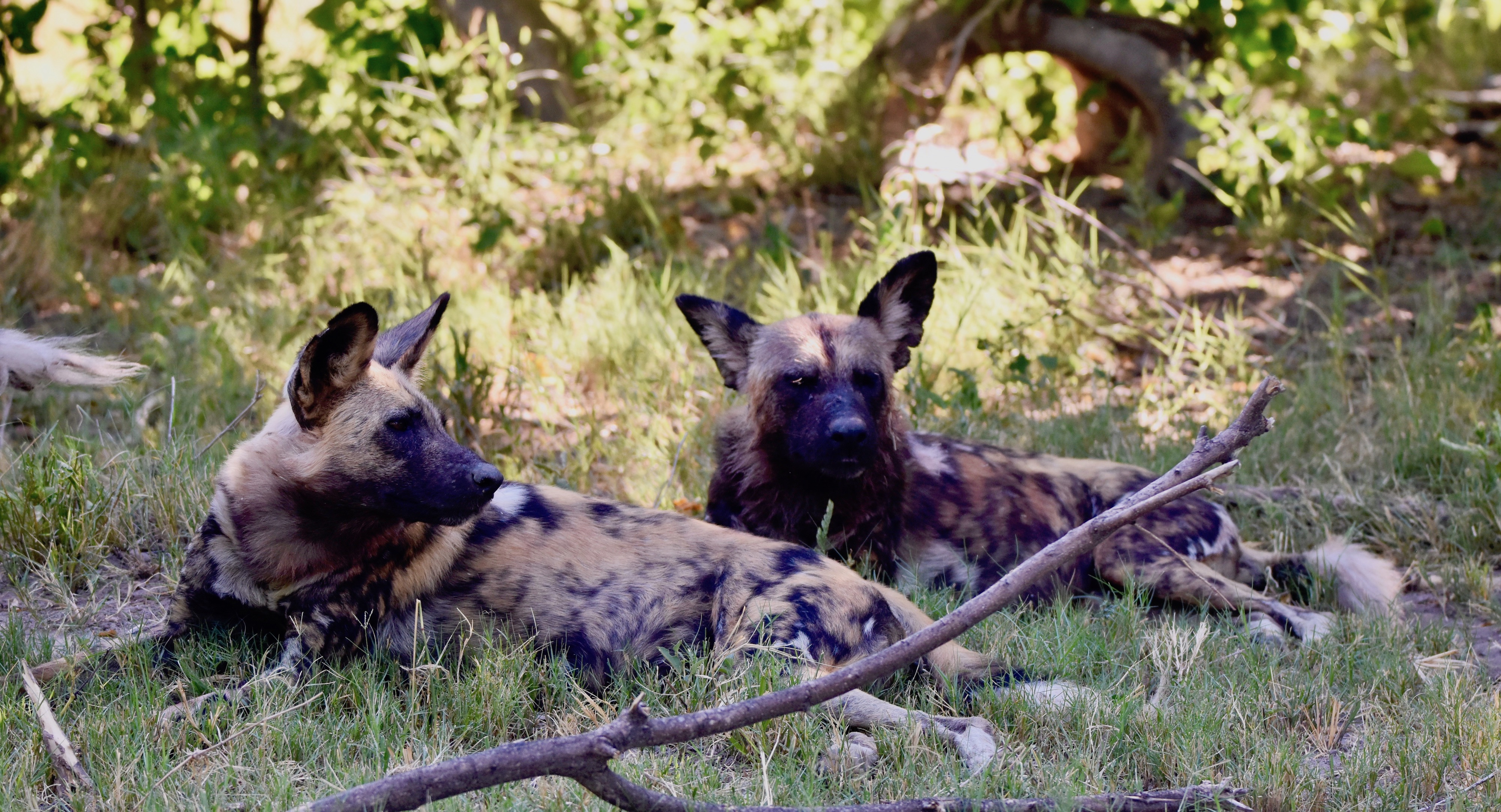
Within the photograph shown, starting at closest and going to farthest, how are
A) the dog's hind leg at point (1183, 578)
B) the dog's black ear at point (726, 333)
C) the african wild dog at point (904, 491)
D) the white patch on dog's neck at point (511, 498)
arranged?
the white patch on dog's neck at point (511, 498) < the dog's hind leg at point (1183, 578) < the african wild dog at point (904, 491) < the dog's black ear at point (726, 333)

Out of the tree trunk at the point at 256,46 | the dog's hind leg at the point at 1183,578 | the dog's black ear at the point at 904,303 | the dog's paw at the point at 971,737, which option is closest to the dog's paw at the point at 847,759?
the dog's paw at the point at 971,737

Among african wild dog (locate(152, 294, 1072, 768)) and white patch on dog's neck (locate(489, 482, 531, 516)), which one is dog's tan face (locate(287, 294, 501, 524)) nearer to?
african wild dog (locate(152, 294, 1072, 768))

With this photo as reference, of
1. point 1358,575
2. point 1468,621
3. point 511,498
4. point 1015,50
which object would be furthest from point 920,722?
point 1015,50

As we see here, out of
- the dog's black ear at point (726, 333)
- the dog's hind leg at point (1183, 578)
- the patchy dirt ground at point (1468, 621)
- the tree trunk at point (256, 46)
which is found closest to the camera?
the patchy dirt ground at point (1468, 621)

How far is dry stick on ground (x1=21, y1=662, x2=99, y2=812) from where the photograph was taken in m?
2.45

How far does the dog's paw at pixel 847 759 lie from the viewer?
102 inches

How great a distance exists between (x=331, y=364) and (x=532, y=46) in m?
5.02

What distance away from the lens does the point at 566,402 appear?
5.27 meters

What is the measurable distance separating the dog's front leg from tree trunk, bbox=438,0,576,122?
16.6 feet

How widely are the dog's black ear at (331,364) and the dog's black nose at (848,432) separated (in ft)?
4.38

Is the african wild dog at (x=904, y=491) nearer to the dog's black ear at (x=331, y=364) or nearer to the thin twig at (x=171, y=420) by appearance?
the dog's black ear at (x=331, y=364)

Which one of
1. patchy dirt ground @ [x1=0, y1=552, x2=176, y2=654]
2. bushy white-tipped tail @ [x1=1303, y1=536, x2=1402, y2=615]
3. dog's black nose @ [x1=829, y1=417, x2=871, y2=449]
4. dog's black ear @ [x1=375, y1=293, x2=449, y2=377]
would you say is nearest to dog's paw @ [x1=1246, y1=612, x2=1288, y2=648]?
bushy white-tipped tail @ [x1=1303, y1=536, x2=1402, y2=615]

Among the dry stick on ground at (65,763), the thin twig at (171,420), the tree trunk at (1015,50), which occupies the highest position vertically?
the tree trunk at (1015,50)

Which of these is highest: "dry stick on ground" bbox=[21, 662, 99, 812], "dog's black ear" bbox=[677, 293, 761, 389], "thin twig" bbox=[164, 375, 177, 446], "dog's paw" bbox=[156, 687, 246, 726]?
"dog's black ear" bbox=[677, 293, 761, 389]
